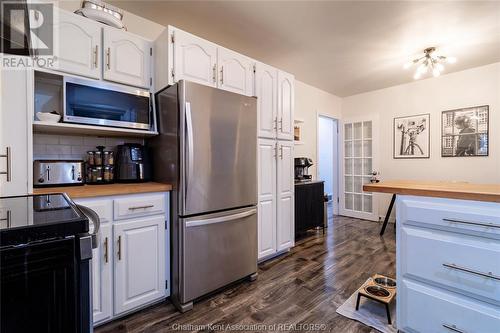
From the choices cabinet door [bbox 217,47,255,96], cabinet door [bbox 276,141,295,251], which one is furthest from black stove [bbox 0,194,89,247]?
cabinet door [bbox 276,141,295,251]

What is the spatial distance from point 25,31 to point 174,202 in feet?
4.06

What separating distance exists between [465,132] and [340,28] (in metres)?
2.71

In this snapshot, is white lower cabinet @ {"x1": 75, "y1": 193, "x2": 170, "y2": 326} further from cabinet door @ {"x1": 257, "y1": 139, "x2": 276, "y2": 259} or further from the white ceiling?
the white ceiling

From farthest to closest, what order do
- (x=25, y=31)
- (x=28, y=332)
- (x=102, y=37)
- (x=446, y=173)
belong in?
(x=446, y=173)
(x=102, y=37)
(x=25, y=31)
(x=28, y=332)

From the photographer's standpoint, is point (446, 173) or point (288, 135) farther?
point (446, 173)

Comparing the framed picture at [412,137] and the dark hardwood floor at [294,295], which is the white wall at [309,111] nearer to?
the framed picture at [412,137]

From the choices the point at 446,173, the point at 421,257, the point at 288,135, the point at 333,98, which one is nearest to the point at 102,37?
the point at 288,135

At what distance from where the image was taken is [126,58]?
1823 mm

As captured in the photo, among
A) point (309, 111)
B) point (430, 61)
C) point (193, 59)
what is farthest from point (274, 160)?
point (430, 61)

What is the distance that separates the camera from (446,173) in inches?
143

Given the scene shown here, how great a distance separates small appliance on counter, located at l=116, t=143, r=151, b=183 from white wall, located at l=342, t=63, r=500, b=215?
13.5ft

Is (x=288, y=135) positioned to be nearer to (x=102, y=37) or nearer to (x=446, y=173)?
(x=102, y=37)

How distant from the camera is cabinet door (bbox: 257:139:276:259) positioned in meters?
2.46

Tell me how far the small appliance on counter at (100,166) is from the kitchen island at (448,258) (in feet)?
6.57
